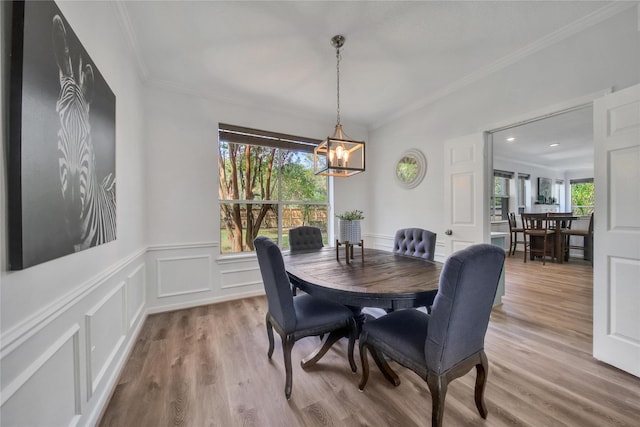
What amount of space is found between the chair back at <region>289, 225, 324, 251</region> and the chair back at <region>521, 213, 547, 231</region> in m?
5.42

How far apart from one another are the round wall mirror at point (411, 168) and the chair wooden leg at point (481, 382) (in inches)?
103

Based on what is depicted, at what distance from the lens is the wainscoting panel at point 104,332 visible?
1.33 metres

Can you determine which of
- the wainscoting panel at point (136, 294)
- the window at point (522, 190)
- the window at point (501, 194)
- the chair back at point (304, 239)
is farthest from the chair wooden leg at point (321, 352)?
the window at point (522, 190)

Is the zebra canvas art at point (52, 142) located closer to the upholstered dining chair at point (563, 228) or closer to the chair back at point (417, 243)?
the chair back at point (417, 243)

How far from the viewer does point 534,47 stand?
233 centimetres

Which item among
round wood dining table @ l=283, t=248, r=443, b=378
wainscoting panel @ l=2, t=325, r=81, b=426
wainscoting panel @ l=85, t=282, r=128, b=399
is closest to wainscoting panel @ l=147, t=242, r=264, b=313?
wainscoting panel @ l=85, t=282, r=128, b=399

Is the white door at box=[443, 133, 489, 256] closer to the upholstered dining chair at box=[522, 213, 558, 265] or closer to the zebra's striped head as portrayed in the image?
the zebra's striped head

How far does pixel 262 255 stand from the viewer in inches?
63.2

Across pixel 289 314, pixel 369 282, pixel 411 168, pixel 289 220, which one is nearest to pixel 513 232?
pixel 411 168

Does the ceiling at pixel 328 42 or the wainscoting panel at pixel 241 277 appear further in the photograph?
the wainscoting panel at pixel 241 277

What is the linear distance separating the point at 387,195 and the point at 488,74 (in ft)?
6.56

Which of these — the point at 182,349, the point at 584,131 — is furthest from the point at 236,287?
the point at 584,131

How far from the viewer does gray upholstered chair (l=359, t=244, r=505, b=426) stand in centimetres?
111

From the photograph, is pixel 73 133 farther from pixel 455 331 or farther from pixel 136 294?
pixel 455 331
